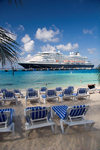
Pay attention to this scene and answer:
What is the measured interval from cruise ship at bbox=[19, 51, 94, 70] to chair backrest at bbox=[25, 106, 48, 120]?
49918mm

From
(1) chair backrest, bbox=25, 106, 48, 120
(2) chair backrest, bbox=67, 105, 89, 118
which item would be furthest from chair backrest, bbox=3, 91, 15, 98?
(2) chair backrest, bbox=67, 105, 89, 118

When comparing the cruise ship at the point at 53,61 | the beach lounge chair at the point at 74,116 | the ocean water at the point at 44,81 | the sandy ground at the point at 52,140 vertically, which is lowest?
the ocean water at the point at 44,81

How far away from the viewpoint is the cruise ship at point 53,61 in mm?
52213

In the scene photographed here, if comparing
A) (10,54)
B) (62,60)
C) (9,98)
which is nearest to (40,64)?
(62,60)

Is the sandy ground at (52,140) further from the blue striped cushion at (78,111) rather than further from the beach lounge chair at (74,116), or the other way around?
the blue striped cushion at (78,111)

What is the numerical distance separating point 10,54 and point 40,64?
5131 centimetres

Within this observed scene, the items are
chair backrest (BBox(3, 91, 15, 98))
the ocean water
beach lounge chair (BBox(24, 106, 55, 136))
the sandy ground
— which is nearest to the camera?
the sandy ground

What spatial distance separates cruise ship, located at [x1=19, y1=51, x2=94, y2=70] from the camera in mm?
52213

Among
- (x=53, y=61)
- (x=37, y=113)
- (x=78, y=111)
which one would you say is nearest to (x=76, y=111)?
(x=78, y=111)

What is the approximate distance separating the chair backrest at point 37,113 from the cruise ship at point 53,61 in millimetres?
49918

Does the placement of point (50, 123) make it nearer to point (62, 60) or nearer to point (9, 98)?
point (9, 98)

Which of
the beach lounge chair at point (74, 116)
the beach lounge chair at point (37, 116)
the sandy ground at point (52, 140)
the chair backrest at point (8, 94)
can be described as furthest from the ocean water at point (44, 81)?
the beach lounge chair at point (74, 116)

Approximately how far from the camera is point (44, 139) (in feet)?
6.73

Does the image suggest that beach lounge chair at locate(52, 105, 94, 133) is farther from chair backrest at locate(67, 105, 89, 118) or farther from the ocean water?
the ocean water
